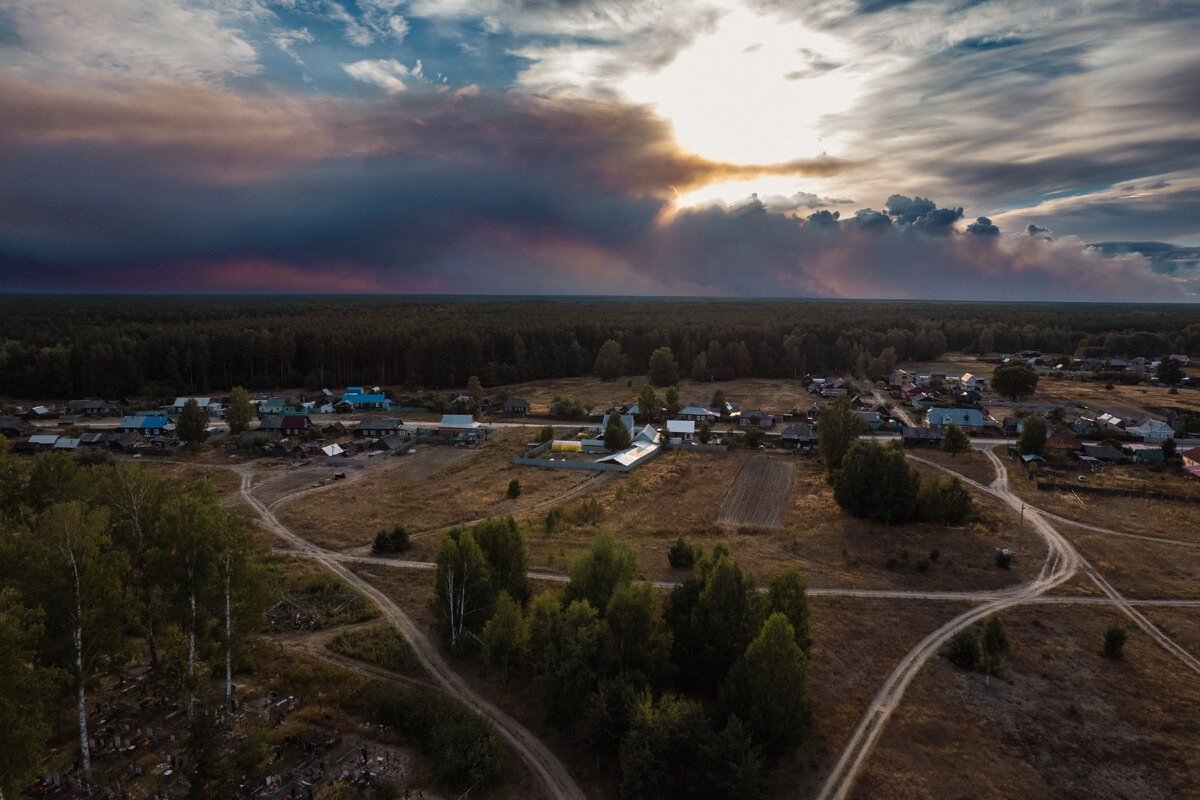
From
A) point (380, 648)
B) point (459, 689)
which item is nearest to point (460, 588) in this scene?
point (459, 689)

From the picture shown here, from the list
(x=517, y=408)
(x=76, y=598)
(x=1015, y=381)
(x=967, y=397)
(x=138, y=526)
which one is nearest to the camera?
(x=76, y=598)

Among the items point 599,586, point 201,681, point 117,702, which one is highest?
point 599,586

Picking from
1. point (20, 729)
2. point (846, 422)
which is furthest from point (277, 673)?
point (846, 422)

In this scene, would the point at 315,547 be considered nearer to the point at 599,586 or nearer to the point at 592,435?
the point at 599,586

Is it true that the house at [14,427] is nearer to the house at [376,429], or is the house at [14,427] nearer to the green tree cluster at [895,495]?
the house at [376,429]

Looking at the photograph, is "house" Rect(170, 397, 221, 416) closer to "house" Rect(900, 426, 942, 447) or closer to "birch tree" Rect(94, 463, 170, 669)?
"birch tree" Rect(94, 463, 170, 669)

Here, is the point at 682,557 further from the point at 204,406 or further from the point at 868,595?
the point at 204,406

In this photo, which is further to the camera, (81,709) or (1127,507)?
(1127,507)
